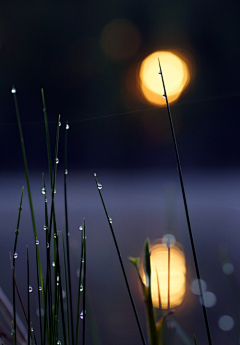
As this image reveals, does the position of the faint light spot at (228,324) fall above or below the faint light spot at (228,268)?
below

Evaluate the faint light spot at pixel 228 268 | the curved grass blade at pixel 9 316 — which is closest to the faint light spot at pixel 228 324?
the faint light spot at pixel 228 268

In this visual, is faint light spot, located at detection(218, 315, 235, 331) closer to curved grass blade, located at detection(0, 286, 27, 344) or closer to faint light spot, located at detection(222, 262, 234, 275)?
faint light spot, located at detection(222, 262, 234, 275)

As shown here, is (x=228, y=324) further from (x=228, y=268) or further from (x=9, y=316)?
(x=9, y=316)

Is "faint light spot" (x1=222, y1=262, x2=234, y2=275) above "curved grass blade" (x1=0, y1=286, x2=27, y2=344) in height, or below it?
above

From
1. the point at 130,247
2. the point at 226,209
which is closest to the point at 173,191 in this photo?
the point at 130,247

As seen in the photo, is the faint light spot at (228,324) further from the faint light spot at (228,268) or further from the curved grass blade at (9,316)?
the curved grass blade at (9,316)

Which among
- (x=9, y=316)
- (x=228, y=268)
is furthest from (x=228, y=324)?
(x=9, y=316)

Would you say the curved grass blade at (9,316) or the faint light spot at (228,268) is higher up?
the faint light spot at (228,268)

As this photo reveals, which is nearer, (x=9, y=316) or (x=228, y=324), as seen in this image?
(x=9, y=316)

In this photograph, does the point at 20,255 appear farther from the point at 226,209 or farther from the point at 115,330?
the point at 226,209

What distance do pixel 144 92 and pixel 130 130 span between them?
389 millimetres

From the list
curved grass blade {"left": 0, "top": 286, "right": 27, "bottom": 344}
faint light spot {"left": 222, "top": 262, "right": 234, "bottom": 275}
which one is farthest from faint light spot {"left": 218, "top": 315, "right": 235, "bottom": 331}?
curved grass blade {"left": 0, "top": 286, "right": 27, "bottom": 344}

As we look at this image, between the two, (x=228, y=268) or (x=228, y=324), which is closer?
(x=228, y=268)

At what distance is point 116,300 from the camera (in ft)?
3.94
